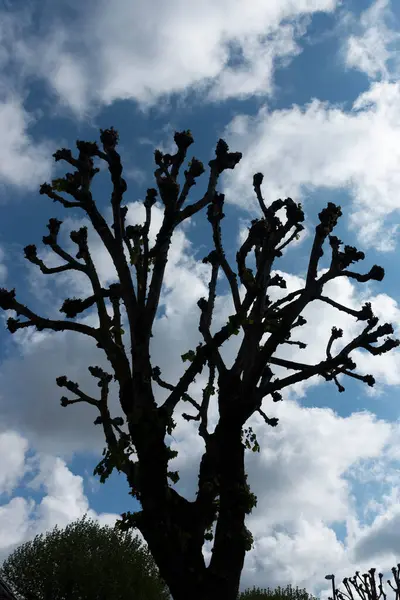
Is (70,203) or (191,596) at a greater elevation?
(70,203)

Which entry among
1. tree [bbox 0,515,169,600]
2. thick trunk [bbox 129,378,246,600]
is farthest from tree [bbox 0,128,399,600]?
tree [bbox 0,515,169,600]

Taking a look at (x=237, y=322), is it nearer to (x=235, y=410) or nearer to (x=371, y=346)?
(x=235, y=410)

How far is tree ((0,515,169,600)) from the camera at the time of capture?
2594cm

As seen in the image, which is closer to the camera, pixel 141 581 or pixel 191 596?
pixel 191 596

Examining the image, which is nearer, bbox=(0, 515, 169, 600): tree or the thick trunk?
the thick trunk

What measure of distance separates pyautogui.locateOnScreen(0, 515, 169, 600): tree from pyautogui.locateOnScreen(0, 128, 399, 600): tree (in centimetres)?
1951

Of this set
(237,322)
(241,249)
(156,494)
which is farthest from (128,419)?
(241,249)

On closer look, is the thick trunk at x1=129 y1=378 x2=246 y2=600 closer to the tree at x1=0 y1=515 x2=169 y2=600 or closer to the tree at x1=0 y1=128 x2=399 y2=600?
the tree at x1=0 y1=128 x2=399 y2=600

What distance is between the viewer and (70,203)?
9.69m

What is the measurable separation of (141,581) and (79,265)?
75.6 feet

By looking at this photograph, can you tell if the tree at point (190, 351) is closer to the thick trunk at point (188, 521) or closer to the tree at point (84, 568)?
the thick trunk at point (188, 521)

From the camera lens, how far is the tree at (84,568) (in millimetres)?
25938

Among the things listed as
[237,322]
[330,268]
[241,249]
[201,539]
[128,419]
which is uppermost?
[241,249]

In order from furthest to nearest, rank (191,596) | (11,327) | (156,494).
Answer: (11,327) < (156,494) < (191,596)
